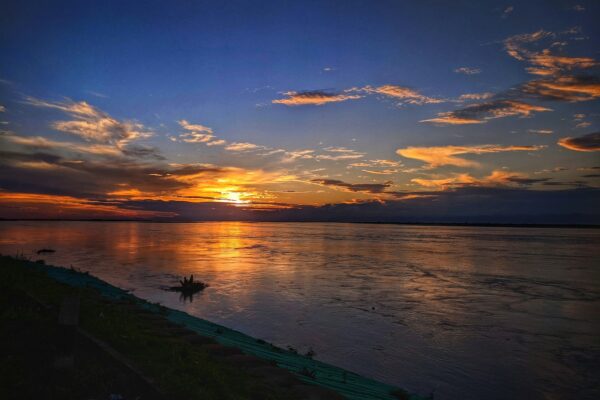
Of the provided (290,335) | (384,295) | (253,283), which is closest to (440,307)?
(384,295)

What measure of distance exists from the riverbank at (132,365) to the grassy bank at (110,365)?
18 millimetres

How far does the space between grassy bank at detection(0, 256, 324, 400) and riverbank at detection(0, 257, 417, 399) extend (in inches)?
0.7

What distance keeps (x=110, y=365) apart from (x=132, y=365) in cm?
67

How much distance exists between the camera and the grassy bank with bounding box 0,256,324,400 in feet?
25.8

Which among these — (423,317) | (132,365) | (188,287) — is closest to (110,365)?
(132,365)

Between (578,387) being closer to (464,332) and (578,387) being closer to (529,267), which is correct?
(464,332)

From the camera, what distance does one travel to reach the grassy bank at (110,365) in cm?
788

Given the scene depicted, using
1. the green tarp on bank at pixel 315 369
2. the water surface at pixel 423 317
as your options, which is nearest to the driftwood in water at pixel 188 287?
the water surface at pixel 423 317

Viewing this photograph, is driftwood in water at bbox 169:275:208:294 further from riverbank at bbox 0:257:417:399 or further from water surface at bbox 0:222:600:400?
riverbank at bbox 0:257:417:399

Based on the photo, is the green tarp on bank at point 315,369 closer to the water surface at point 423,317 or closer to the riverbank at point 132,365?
the riverbank at point 132,365

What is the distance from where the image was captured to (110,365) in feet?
28.6

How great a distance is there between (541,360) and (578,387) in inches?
121

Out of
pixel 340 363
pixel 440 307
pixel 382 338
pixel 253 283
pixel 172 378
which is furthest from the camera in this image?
pixel 253 283

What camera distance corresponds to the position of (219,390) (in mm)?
9070
